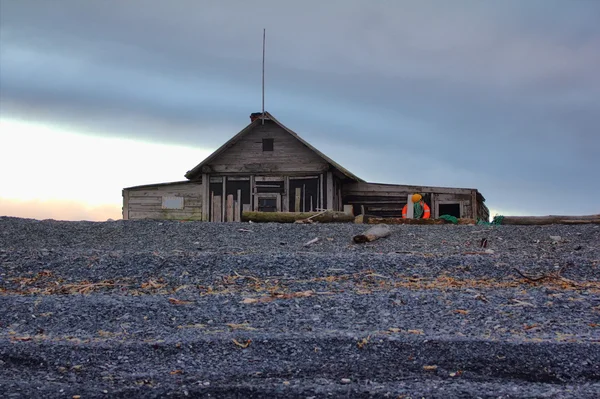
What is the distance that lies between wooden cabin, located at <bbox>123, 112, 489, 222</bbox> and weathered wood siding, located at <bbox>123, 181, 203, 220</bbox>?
2077mm

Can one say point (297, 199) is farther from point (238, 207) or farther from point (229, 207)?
point (229, 207)

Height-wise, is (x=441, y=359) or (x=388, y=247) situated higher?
(x=388, y=247)

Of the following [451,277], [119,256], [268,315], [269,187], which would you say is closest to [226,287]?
[268,315]

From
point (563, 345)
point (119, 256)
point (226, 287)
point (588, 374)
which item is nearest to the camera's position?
point (588, 374)

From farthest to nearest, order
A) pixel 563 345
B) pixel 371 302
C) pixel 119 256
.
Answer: pixel 119 256, pixel 371 302, pixel 563 345

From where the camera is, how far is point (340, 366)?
6.33m

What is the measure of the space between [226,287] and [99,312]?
2.44m

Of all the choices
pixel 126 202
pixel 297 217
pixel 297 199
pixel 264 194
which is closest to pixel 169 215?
pixel 126 202

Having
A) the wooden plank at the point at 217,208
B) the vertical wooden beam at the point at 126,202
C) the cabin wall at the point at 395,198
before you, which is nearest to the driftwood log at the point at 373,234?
the cabin wall at the point at 395,198

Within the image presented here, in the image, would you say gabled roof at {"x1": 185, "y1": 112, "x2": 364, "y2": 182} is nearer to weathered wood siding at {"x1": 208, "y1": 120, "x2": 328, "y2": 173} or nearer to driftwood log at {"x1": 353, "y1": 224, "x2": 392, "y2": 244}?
weathered wood siding at {"x1": 208, "y1": 120, "x2": 328, "y2": 173}

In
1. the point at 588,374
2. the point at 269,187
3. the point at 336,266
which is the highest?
the point at 269,187

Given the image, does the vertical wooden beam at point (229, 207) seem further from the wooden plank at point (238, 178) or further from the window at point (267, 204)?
the window at point (267, 204)

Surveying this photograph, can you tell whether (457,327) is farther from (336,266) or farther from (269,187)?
(269,187)

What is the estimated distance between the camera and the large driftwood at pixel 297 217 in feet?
63.3
